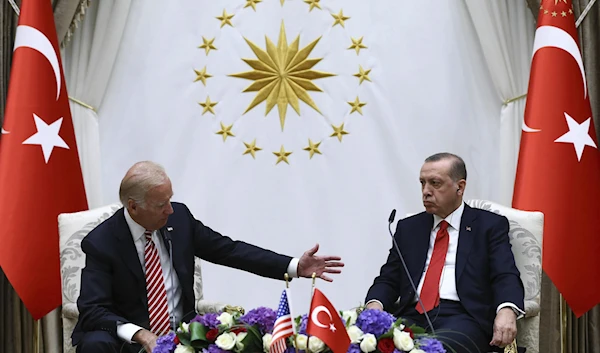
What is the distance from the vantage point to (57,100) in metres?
4.90

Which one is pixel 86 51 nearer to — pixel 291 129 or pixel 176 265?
pixel 291 129

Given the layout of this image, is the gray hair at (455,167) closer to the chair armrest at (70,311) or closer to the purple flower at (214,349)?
the purple flower at (214,349)

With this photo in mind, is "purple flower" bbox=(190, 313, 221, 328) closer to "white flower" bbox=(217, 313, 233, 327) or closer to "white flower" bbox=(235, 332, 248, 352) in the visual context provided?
"white flower" bbox=(217, 313, 233, 327)

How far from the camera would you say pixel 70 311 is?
4105mm

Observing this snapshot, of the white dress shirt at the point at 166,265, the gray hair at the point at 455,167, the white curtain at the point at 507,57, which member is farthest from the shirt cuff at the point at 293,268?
the white curtain at the point at 507,57

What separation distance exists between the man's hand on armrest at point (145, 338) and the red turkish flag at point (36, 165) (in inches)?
62.0

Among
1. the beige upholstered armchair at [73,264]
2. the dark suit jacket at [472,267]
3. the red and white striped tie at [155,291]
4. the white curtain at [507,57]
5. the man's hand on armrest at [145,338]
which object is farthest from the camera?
the white curtain at [507,57]

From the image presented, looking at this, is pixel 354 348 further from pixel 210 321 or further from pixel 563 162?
pixel 563 162

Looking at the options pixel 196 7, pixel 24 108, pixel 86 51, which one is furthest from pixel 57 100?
pixel 196 7

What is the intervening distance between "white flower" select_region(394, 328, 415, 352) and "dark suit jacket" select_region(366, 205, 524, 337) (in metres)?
1.07

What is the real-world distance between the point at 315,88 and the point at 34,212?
1.86m

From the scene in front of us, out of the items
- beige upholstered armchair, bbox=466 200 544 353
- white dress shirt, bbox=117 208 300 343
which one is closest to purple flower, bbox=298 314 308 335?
white dress shirt, bbox=117 208 300 343

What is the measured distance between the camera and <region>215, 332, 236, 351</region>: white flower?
8.77ft

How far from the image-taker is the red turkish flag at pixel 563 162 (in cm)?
457
